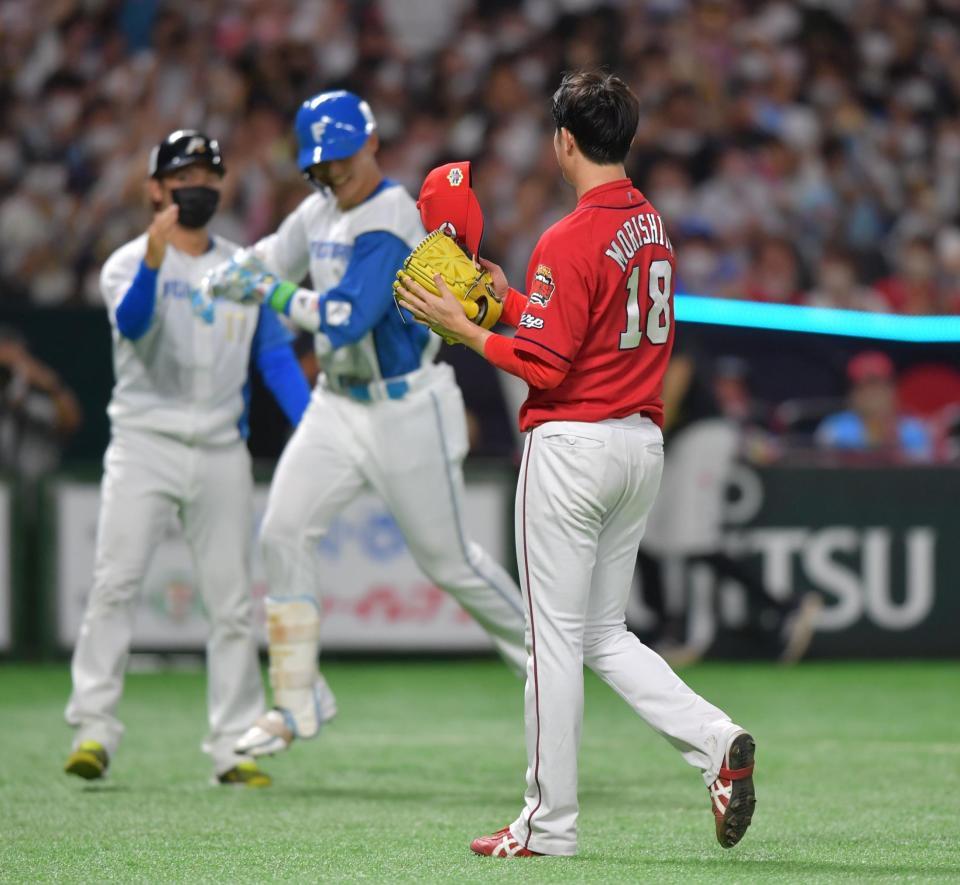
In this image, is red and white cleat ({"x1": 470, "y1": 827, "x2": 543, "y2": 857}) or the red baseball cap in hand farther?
the red baseball cap in hand

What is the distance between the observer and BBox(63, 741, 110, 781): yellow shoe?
673cm

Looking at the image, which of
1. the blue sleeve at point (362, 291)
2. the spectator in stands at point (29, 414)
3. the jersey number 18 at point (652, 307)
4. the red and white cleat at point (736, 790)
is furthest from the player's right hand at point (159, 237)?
the spectator in stands at point (29, 414)

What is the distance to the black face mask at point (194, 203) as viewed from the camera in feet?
22.6

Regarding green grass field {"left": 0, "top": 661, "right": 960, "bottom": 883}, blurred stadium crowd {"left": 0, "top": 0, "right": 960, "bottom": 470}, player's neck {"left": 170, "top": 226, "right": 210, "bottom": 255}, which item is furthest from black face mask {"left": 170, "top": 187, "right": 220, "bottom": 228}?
blurred stadium crowd {"left": 0, "top": 0, "right": 960, "bottom": 470}

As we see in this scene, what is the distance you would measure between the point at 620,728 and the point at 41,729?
2.80 m

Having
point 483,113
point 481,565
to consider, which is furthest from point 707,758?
point 483,113

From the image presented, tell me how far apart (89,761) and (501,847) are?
222cm

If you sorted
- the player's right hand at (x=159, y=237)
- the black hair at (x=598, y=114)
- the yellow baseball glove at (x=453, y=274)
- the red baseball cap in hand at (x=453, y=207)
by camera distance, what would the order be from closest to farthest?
the black hair at (x=598, y=114), the yellow baseball glove at (x=453, y=274), the red baseball cap in hand at (x=453, y=207), the player's right hand at (x=159, y=237)

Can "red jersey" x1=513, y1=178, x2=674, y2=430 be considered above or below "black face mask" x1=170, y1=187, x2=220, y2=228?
below

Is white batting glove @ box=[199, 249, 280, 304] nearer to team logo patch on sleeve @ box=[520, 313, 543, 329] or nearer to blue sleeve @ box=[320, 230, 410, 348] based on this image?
blue sleeve @ box=[320, 230, 410, 348]

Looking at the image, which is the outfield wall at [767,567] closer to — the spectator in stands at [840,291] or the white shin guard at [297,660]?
the spectator in stands at [840,291]

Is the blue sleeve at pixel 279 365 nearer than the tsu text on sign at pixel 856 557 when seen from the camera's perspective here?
Yes

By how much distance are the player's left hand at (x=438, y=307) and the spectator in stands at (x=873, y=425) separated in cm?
714

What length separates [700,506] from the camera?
1138cm
